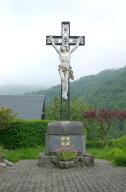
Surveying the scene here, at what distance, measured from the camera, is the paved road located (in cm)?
1145

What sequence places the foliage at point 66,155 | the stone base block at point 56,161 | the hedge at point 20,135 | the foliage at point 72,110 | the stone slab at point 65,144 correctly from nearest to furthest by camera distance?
the foliage at point 66,155
the stone base block at point 56,161
the stone slab at point 65,144
the hedge at point 20,135
the foliage at point 72,110

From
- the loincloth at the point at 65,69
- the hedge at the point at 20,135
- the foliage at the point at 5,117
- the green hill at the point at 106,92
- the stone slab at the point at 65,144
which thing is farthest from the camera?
the green hill at the point at 106,92

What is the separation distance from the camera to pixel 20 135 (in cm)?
3025

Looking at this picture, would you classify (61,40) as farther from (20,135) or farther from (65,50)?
(20,135)

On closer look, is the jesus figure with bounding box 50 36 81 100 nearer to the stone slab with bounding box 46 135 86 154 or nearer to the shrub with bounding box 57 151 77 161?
the stone slab with bounding box 46 135 86 154

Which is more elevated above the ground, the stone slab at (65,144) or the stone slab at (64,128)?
the stone slab at (64,128)

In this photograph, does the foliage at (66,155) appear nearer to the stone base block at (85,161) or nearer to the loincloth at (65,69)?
the stone base block at (85,161)

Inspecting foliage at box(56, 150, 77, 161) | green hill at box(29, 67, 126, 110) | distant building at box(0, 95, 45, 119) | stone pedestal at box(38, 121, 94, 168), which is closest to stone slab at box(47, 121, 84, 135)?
stone pedestal at box(38, 121, 94, 168)

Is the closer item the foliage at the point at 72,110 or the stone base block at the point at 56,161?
the stone base block at the point at 56,161

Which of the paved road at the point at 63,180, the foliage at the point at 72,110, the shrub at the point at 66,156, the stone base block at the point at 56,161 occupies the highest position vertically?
the foliage at the point at 72,110

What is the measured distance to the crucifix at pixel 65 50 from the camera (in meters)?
20.2

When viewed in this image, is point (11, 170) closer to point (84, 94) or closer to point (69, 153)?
point (69, 153)

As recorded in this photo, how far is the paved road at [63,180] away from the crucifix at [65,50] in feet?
14.2

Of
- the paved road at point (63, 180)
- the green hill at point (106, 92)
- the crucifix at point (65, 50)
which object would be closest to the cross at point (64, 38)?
the crucifix at point (65, 50)
